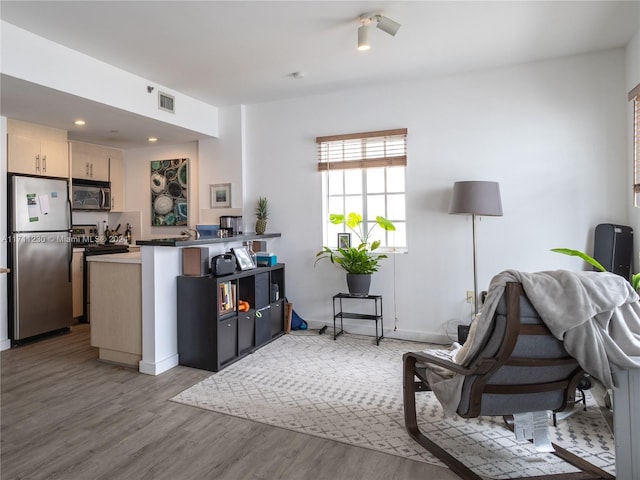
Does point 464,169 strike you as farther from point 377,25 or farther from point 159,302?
point 159,302

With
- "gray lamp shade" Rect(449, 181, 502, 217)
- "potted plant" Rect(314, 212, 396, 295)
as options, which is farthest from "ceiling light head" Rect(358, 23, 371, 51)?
"potted plant" Rect(314, 212, 396, 295)

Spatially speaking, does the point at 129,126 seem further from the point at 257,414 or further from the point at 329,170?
the point at 257,414

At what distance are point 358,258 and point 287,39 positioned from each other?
2147mm

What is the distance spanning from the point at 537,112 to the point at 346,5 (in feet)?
7.09

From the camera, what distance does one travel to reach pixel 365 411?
2555 mm

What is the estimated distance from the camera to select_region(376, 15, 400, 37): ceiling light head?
2.74 metres

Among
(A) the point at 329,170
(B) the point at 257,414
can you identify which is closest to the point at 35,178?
(A) the point at 329,170

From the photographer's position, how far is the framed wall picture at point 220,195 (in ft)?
16.3

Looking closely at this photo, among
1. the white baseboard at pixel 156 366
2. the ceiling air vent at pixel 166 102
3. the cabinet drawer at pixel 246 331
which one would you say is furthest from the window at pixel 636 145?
the ceiling air vent at pixel 166 102

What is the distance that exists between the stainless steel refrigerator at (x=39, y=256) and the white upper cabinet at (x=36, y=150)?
13 cm

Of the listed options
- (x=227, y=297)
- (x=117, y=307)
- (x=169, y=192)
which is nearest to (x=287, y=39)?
(x=227, y=297)

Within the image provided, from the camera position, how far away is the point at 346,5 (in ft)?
8.74

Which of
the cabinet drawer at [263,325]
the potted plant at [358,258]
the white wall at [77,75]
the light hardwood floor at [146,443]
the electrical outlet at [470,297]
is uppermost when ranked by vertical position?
the white wall at [77,75]

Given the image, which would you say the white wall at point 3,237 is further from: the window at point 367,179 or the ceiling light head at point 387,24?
the ceiling light head at point 387,24
